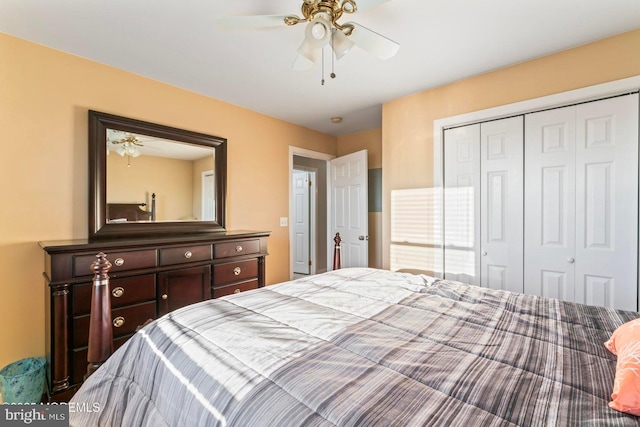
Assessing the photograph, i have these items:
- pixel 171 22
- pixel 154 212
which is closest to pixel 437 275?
pixel 154 212

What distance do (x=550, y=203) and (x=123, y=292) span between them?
3.28m

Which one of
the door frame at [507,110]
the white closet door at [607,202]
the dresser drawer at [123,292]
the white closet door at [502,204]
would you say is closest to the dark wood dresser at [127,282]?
the dresser drawer at [123,292]

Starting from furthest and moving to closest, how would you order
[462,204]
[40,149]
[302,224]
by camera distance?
[302,224], [462,204], [40,149]

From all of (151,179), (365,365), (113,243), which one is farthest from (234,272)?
(365,365)

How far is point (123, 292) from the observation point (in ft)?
6.48

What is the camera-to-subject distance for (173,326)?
1118 millimetres

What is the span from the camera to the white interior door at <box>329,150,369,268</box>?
3809 millimetres

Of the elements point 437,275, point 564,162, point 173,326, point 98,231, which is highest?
point 564,162

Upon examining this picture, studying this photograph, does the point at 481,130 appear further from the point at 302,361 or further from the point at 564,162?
the point at 302,361

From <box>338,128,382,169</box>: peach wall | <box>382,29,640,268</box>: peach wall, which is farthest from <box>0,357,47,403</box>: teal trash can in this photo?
<box>338,128,382,169</box>: peach wall

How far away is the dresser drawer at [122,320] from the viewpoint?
180 centimetres

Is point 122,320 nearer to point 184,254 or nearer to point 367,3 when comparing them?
point 184,254

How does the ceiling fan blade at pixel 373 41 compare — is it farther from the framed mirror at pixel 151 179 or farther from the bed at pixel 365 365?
the framed mirror at pixel 151 179

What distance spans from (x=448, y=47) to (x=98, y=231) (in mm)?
3041
